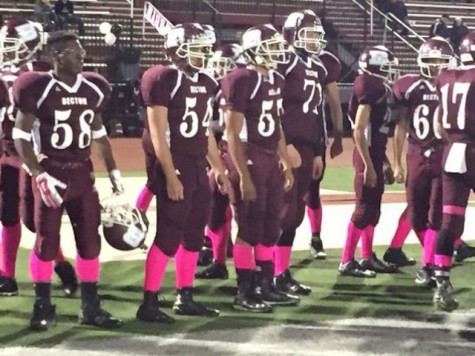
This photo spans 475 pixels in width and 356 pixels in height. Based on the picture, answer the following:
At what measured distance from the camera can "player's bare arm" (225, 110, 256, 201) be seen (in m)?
5.81

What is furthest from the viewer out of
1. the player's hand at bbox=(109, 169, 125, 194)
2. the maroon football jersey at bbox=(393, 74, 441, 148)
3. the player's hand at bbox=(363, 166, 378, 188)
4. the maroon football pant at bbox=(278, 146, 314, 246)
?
the player's hand at bbox=(363, 166, 378, 188)

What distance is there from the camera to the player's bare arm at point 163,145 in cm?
542

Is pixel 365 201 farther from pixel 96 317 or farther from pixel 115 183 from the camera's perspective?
pixel 96 317

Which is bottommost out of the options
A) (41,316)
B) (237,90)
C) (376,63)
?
(41,316)

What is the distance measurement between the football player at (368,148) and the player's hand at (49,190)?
8.79 ft

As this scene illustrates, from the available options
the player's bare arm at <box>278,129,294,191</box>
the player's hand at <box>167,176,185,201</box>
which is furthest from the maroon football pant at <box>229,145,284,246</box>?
the player's hand at <box>167,176,185,201</box>

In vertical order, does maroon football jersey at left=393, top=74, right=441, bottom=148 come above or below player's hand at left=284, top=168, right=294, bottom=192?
above

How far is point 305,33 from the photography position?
6.98 m

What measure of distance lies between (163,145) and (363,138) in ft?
7.06

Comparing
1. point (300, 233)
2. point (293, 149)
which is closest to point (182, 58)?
point (293, 149)

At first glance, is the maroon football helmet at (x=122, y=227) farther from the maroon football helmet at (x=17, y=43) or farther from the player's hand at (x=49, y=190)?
the maroon football helmet at (x=17, y=43)

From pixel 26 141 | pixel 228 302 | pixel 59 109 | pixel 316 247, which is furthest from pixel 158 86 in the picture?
pixel 316 247

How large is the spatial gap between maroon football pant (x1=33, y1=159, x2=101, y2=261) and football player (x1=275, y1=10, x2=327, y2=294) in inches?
62.8

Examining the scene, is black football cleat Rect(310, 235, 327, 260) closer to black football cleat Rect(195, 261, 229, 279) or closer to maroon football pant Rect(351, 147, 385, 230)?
maroon football pant Rect(351, 147, 385, 230)
